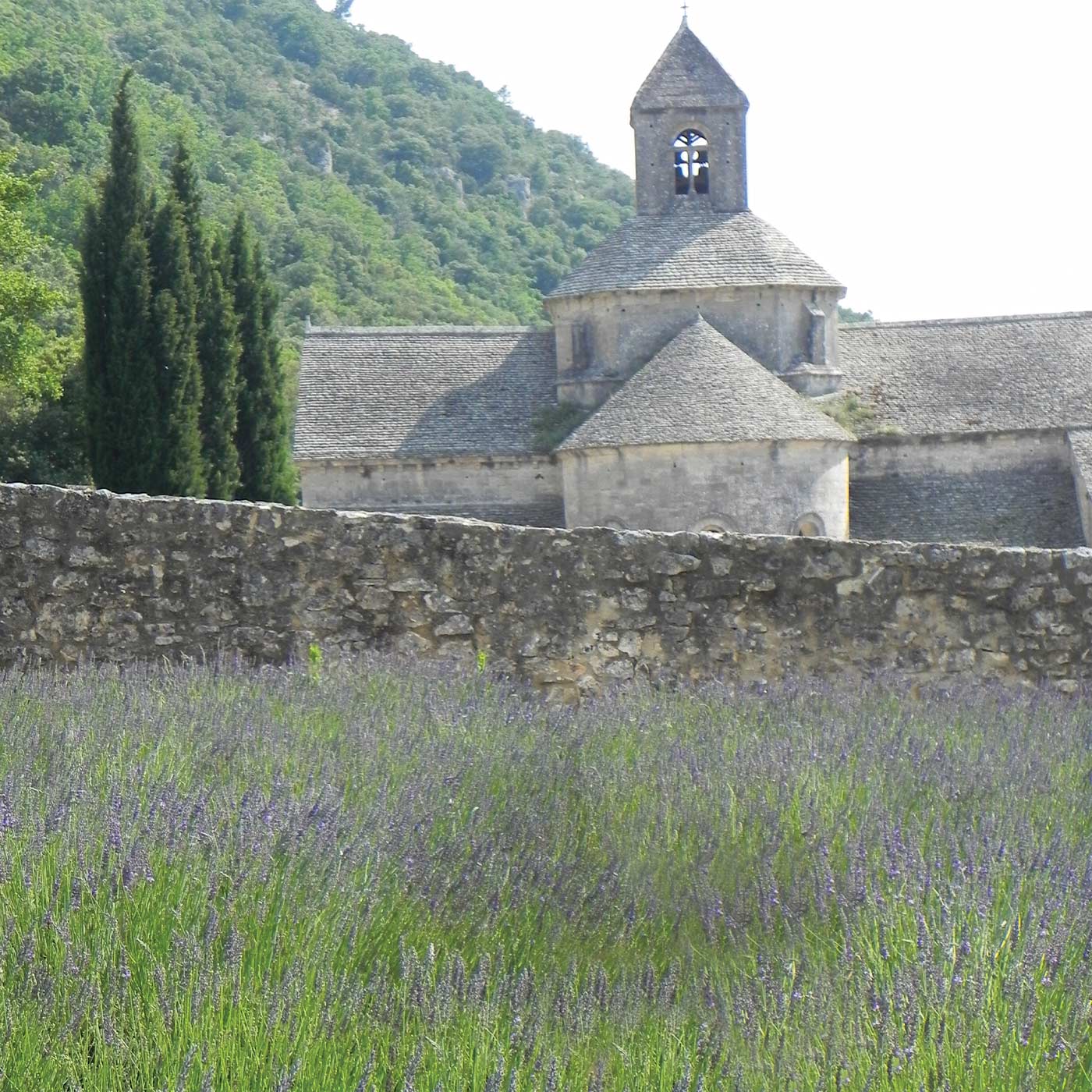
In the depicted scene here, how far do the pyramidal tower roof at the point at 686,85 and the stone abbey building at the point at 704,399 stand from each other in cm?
4

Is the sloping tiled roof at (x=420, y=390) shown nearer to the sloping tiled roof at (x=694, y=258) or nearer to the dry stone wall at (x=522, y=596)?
the sloping tiled roof at (x=694, y=258)

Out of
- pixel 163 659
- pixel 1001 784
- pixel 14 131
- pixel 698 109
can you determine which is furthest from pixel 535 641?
pixel 14 131

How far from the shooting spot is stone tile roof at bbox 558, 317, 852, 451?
27.9 metres

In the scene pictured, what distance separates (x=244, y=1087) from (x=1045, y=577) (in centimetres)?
619

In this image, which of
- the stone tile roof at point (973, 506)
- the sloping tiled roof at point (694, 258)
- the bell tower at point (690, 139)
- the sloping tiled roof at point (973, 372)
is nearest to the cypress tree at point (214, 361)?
the sloping tiled roof at point (694, 258)

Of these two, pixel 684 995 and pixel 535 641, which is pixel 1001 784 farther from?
pixel 535 641

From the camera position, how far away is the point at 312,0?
374ft

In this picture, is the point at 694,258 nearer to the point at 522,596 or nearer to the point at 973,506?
the point at 973,506

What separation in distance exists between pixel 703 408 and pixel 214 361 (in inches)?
354

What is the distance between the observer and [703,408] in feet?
92.9

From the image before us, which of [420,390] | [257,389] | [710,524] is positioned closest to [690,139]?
[420,390]

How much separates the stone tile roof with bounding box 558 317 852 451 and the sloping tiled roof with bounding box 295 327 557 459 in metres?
3.00

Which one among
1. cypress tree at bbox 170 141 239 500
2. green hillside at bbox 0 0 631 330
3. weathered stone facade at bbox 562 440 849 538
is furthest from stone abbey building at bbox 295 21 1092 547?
green hillside at bbox 0 0 631 330

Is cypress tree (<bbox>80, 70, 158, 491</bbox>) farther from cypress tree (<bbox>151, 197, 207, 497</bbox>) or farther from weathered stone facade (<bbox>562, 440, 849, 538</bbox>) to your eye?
weathered stone facade (<bbox>562, 440, 849, 538</bbox>)
